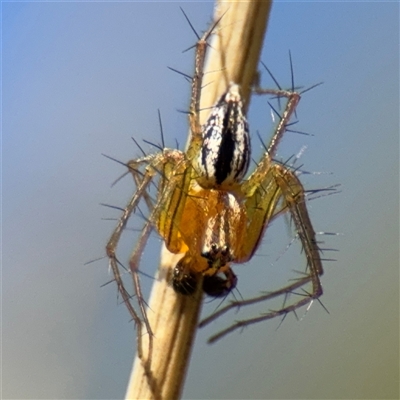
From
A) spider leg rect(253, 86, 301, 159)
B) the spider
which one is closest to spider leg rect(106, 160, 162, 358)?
the spider

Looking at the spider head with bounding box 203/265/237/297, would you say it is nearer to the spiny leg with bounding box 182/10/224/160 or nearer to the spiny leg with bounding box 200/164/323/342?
the spiny leg with bounding box 200/164/323/342

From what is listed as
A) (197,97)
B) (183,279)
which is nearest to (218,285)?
(183,279)

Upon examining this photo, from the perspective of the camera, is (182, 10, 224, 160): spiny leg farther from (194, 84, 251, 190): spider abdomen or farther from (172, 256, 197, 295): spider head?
(172, 256, 197, 295): spider head

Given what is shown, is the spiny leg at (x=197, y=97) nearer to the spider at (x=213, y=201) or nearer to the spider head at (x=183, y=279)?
the spider at (x=213, y=201)

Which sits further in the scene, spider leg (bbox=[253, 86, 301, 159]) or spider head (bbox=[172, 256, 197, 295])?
spider leg (bbox=[253, 86, 301, 159])

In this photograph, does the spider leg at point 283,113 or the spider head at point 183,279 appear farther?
the spider leg at point 283,113

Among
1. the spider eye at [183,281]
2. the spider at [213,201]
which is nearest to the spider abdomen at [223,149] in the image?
the spider at [213,201]

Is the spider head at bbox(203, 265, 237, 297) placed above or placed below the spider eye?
above

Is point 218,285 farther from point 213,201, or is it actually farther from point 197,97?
point 197,97

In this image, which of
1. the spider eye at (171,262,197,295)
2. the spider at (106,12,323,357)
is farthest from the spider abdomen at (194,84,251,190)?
the spider eye at (171,262,197,295)
